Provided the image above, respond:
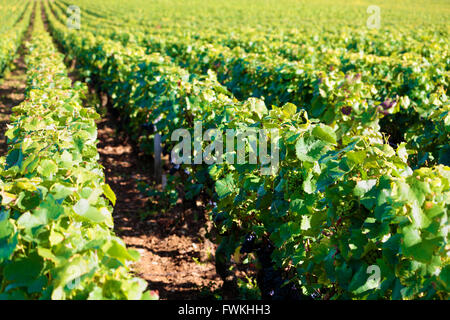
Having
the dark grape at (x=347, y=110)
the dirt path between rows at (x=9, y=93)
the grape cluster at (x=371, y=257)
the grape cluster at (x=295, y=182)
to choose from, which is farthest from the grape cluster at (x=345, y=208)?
the dirt path between rows at (x=9, y=93)

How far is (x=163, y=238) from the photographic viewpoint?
459 centimetres

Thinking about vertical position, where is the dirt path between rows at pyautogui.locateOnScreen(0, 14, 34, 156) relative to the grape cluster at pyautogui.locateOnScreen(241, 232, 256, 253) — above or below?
above

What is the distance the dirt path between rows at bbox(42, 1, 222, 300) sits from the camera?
Answer: 12.4 feet

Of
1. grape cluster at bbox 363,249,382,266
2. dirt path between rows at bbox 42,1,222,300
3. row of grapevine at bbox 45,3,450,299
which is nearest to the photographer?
row of grapevine at bbox 45,3,450,299

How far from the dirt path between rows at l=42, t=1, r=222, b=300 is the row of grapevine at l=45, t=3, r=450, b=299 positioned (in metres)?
0.72

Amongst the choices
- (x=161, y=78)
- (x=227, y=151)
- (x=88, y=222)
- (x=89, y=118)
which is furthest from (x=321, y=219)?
(x=161, y=78)

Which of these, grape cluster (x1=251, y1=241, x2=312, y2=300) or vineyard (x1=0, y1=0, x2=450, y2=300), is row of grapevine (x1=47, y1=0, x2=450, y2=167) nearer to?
vineyard (x1=0, y1=0, x2=450, y2=300)

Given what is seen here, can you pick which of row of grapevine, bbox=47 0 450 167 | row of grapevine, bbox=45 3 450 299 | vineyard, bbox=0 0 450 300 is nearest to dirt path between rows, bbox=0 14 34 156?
vineyard, bbox=0 0 450 300

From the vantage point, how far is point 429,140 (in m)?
3.71

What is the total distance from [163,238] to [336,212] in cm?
306

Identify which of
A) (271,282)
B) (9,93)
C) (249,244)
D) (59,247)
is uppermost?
(9,93)

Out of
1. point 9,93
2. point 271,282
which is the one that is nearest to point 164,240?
point 271,282

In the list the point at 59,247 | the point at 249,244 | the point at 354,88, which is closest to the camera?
the point at 59,247

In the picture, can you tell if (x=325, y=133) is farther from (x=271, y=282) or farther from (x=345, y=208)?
(x=271, y=282)
